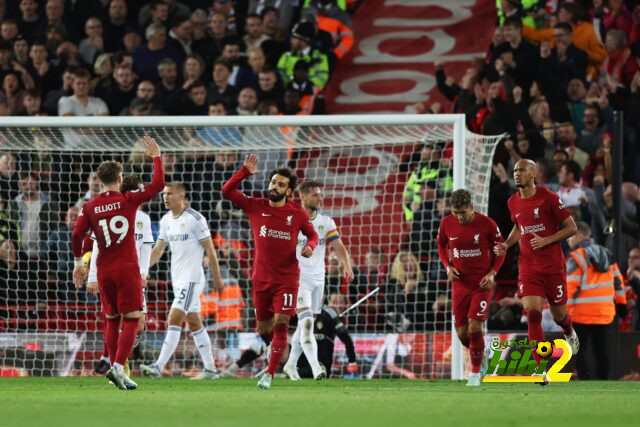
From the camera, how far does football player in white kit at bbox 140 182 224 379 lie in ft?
45.9

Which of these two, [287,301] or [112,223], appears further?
[287,301]

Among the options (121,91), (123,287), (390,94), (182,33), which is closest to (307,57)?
(390,94)

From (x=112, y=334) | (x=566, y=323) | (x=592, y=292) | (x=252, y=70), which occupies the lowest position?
(x=112, y=334)

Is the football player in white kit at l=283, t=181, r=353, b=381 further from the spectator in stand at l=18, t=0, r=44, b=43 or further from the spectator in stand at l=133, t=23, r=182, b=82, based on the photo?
the spectator in stand at l=18, t=0, r=44, b=43

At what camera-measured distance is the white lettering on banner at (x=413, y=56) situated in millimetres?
19281

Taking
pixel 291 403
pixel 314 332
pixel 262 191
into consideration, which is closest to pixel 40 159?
pixel 262 191

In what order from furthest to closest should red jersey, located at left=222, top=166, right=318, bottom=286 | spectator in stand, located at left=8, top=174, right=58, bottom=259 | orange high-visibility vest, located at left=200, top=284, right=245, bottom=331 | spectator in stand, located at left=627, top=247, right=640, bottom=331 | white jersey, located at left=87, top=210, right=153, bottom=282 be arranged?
spectator in stand, located at left=8, top=174, right=58, bottom=259 < spectator in stand, located at left=627, top=247, right=640, bottom=331 < orange high-visibility vest, located at left=200, top=284, right=245, bottom=331 < white jersey, located at left=87, top=210, right=153, bottom=282 < red jersey, located at left=222, top=166, right=318, bottom=286

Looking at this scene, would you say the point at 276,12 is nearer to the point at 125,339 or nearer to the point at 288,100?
the point at 288,100

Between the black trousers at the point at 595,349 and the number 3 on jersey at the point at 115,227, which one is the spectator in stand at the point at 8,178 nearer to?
the number 3 on jersey at the point at 115,227

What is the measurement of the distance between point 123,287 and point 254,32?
359 inches

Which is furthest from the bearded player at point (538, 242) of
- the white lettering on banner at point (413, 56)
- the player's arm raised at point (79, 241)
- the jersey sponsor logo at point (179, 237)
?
the white lettering on banner at point (413, 56)

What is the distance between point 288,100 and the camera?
18281 millimetres

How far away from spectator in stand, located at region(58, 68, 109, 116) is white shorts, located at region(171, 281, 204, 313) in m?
4.79

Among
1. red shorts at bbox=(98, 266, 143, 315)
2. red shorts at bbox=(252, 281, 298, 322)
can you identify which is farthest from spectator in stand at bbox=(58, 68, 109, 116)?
red shorts at bbox=(98, 266, 143, 315)
